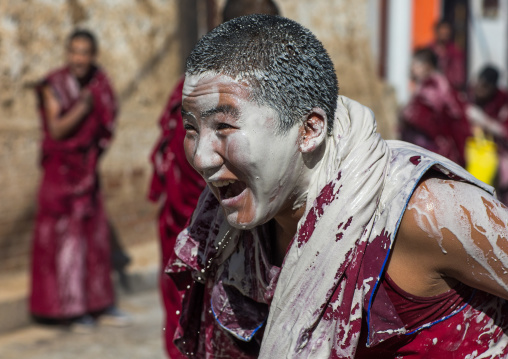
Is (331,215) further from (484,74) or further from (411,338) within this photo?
(484,74)

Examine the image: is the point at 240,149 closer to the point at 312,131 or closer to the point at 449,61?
the point at 312,131

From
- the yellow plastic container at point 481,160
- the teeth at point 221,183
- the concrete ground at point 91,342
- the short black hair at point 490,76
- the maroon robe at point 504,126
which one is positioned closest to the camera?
the teeth at point 221,183

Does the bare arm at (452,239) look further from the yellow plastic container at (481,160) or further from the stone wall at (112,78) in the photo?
the yellow plastic container at (481,160)

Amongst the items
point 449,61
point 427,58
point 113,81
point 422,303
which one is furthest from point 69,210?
point 449,61

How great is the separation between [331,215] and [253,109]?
30 centimetres

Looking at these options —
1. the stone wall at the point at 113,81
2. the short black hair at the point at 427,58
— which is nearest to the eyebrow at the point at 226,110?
the stone wall at the point at 113,81

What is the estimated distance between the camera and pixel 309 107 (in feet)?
5.91

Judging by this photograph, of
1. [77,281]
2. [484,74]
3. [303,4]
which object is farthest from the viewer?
[303,4]

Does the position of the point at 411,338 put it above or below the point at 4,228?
above

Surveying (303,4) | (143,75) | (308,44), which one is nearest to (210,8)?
(143,75)

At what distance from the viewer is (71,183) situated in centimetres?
566

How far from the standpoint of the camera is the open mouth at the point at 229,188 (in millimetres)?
1856

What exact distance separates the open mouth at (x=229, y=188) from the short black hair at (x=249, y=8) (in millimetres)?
1526

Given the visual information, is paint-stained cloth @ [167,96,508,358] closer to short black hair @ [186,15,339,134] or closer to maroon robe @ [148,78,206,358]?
short black hair @ [186,15,339,134]
